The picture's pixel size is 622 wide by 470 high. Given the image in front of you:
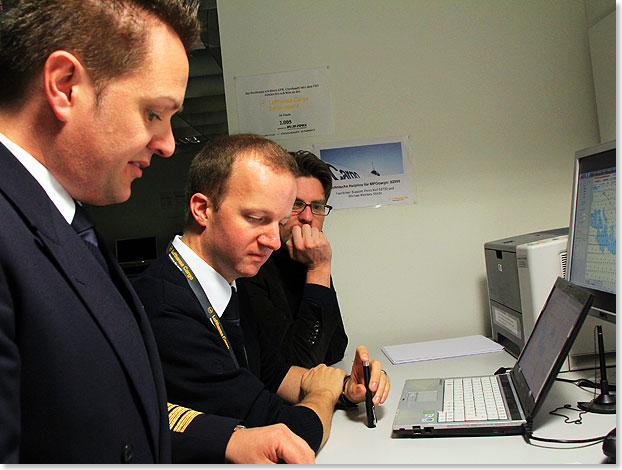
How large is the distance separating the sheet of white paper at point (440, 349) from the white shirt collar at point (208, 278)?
72 cm

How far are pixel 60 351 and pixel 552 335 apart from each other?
952mm

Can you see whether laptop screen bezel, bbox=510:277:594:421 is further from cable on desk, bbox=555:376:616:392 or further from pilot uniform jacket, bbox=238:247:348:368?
pilot uniform jacket, bbox=238:247:348:368

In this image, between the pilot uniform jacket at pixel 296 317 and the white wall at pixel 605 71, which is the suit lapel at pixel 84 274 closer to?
the pilot uniform jacket at pixel 296 317

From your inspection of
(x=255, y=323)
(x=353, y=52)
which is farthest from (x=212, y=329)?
(x=353, y=52)

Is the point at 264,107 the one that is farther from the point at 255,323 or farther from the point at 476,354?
the point at 476,354

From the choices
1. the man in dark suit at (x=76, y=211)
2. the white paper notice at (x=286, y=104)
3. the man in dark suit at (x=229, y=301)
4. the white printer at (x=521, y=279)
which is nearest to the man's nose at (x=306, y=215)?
the white paper notice at (x=286, y=104)

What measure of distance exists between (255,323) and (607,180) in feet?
3.03

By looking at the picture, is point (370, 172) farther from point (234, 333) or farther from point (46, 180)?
point (46, 180)

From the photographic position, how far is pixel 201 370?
101cm

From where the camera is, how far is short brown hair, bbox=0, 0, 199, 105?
62 centimetres

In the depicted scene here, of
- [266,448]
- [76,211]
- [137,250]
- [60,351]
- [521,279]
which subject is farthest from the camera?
[137,250]

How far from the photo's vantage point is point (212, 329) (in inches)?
41.8

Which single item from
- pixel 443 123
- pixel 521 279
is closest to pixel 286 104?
pixel 443 123

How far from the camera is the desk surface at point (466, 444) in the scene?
35.8 inches
